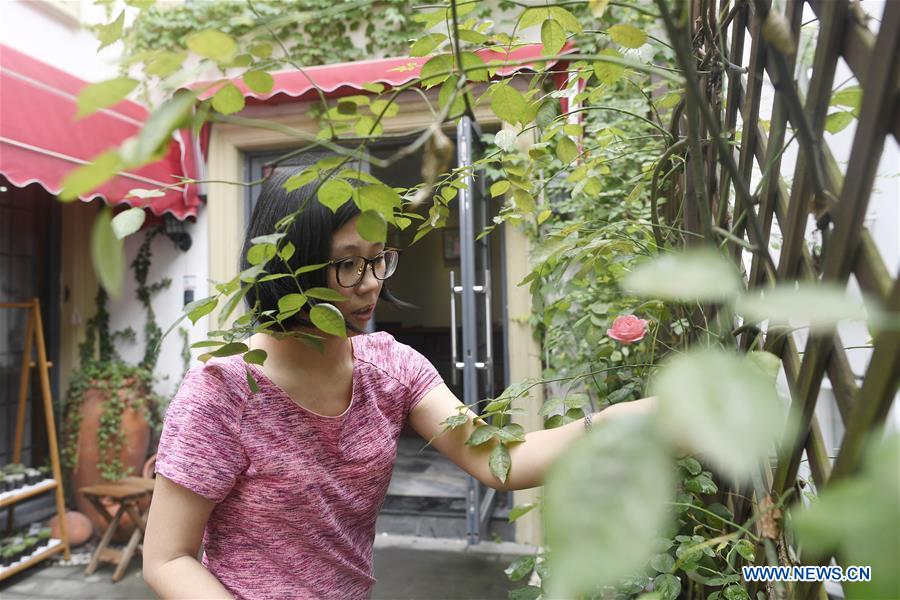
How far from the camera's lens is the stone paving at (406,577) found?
9.76ft

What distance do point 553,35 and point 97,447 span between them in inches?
159

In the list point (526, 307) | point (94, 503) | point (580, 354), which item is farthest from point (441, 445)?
point (94, 503)

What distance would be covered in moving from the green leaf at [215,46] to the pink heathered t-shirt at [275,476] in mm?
749

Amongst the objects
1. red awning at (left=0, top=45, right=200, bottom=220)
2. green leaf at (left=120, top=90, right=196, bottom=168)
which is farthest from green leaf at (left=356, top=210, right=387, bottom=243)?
red awning at (left=0, top=45, right=200, bottom=220)

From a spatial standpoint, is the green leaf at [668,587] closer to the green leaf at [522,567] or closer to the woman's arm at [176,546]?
the green leaf at [522,567]

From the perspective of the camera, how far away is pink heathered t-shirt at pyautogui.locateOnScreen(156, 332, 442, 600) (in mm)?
986

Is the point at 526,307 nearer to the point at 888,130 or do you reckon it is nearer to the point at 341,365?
the point at 341,365

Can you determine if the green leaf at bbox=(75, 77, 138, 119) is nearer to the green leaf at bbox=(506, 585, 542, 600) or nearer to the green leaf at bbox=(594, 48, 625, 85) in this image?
the green leaf at bbox=(594, 48, 625, 85)

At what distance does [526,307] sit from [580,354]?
0.81 m

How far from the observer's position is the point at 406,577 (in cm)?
312

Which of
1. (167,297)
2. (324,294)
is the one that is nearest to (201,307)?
→ (324,294)

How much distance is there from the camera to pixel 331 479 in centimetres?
111

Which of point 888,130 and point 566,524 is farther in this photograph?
point 888,130

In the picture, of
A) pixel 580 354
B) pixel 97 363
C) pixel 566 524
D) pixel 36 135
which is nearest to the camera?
pixel 566 524
